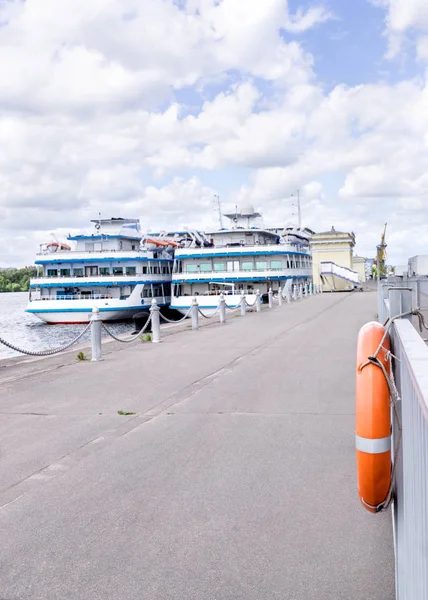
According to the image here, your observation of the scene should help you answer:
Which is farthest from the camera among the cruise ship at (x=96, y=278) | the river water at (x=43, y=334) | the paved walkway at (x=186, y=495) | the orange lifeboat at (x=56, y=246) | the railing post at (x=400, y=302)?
the orange lifeboat at (x=56, y=246)

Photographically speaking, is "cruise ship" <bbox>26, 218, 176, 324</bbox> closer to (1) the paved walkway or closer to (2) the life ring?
(1) the paved walkway

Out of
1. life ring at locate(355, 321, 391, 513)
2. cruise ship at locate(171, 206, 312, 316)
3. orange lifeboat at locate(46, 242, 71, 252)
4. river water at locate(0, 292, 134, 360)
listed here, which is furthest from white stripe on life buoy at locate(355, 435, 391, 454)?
orange lifeboat at locate(46, 242, 71, 252)

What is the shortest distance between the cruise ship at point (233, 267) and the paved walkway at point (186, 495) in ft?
137

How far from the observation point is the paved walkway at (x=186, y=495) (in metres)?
3.73

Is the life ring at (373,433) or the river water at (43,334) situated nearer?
the life ring at (373,433)

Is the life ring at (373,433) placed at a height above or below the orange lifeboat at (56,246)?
below

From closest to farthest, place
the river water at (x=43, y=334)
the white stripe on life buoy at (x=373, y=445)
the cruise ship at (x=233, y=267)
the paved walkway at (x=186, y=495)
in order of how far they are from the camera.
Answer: the white stripe on life buoy at (x=373, y=445) < the paved walkway at (x=186, y=495) < the river water at (x=43, y=334) < the cruise ship at (x=233, y=267)

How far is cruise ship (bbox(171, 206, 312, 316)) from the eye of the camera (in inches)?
2147

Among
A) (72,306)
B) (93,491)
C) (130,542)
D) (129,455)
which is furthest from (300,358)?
(72,306)

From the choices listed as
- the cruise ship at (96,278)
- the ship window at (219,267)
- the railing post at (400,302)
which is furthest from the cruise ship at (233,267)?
the railing post at (400,302)

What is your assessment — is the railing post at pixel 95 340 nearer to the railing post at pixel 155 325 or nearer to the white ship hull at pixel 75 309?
the railing post at pixel 155 325

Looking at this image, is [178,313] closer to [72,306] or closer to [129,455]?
[72,306]

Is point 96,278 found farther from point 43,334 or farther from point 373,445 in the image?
point 373,445

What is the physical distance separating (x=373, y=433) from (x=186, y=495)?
2.56m
